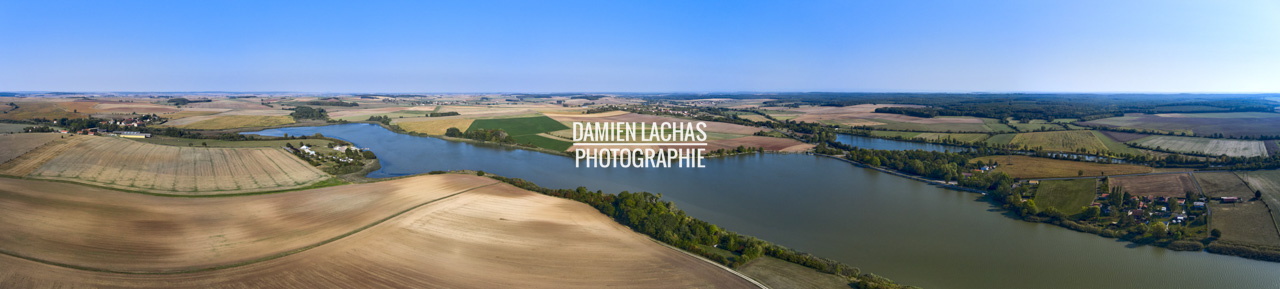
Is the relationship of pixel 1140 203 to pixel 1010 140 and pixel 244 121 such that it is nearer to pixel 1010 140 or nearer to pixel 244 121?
pixel 1010 140

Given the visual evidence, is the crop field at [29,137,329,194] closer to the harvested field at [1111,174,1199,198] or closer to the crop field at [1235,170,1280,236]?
the harvested field at [1111,174,1199,198]

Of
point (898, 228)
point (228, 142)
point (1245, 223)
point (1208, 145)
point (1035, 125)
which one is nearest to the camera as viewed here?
point (1245, 223)

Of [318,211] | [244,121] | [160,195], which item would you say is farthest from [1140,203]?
[244,121]

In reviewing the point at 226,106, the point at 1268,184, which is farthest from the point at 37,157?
the point at 226,106

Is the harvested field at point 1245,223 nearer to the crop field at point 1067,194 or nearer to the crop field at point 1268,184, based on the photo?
the crop field at point 1268,184

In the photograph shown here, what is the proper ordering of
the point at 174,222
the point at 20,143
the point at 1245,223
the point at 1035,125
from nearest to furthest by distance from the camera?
1. the point at 174,222
2. the point at 1245,223
3. the point at 20,143
4. the point at 1035,125

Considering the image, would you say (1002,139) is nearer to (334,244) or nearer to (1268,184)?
(1268,184)
